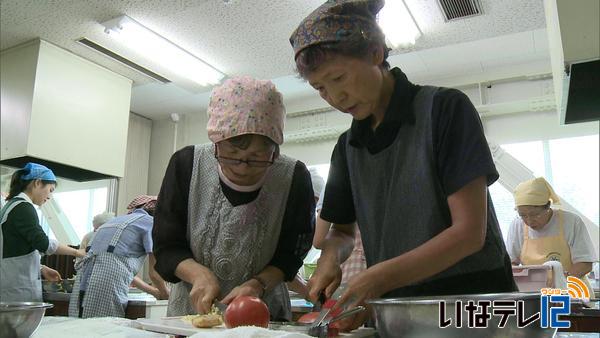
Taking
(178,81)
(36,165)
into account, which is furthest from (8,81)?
(178,81)

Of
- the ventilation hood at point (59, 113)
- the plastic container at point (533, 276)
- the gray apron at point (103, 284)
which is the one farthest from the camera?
the ventilation hood at point (59, 113)

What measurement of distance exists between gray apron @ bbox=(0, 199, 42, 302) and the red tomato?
8.50ft

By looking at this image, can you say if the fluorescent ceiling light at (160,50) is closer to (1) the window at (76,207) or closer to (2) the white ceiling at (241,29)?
(2) the white ceiling at (241,29)

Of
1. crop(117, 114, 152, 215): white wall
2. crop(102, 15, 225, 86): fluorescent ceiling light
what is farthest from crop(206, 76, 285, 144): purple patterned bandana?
crop(117, 114, 152, 215): white wall

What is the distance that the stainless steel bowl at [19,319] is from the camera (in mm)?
889

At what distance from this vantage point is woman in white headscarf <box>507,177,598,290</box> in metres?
3.31

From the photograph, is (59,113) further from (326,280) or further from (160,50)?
(326,280)


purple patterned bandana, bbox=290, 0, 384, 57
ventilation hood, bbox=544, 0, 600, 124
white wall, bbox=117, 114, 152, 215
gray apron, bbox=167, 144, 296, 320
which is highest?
white wall, bbox=117, 114, 152, 215

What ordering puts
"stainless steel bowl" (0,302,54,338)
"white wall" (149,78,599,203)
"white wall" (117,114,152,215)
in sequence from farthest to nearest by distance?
"white wall" (117,114,152,215)
"white wall" (149,78,599,203)
"stainless steel bowl" (0,302,54,338)

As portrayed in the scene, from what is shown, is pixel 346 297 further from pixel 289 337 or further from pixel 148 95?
pixel 148 95

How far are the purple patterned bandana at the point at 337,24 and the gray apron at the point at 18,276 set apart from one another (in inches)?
110

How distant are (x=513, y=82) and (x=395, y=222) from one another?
13.3 ft

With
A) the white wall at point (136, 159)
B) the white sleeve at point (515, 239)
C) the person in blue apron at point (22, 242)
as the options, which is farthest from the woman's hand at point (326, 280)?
the white wall at point (136, 159)

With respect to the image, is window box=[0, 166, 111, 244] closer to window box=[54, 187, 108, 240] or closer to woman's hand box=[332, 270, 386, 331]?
window box=[54, 187, 108, 240]
